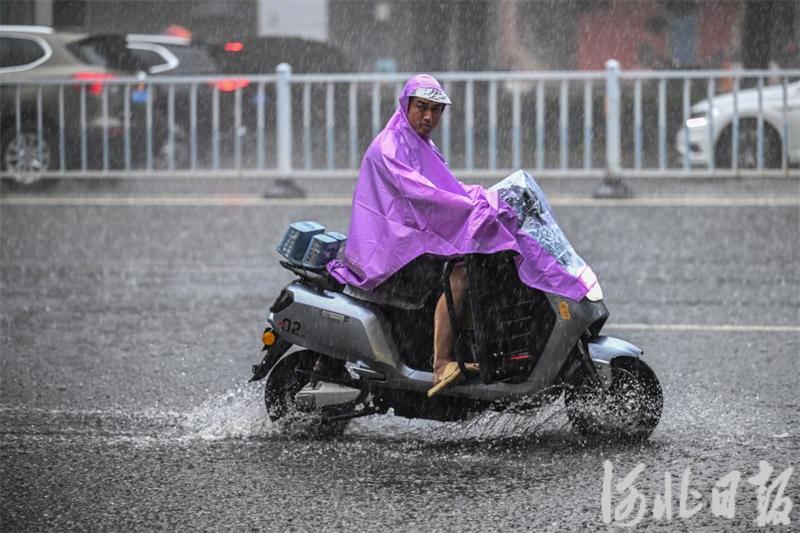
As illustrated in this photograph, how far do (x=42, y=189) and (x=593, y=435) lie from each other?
39.2 feet

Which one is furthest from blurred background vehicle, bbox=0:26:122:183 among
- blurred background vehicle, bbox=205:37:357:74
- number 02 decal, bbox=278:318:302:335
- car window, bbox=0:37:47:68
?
number 02 decal, bbox=278:318:302:335

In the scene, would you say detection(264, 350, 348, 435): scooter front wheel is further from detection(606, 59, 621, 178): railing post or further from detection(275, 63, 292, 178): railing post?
detection(275, 63, 292, 178): railing post

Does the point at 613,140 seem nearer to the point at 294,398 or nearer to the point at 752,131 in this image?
the point at 752,131

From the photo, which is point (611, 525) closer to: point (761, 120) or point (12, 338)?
point (12, 338)

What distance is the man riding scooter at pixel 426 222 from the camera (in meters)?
6.14

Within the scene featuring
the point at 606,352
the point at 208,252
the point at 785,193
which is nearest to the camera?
the point at 606,352

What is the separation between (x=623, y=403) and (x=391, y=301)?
101cm

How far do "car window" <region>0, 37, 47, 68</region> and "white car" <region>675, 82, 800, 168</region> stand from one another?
7.37 m

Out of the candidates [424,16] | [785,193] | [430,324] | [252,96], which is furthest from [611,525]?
[424,16]

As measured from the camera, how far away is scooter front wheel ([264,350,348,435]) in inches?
256

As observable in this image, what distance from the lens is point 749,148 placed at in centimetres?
1642

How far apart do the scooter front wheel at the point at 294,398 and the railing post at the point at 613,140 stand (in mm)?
9348

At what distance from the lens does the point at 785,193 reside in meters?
15.7

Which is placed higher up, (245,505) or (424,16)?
(424,16)
